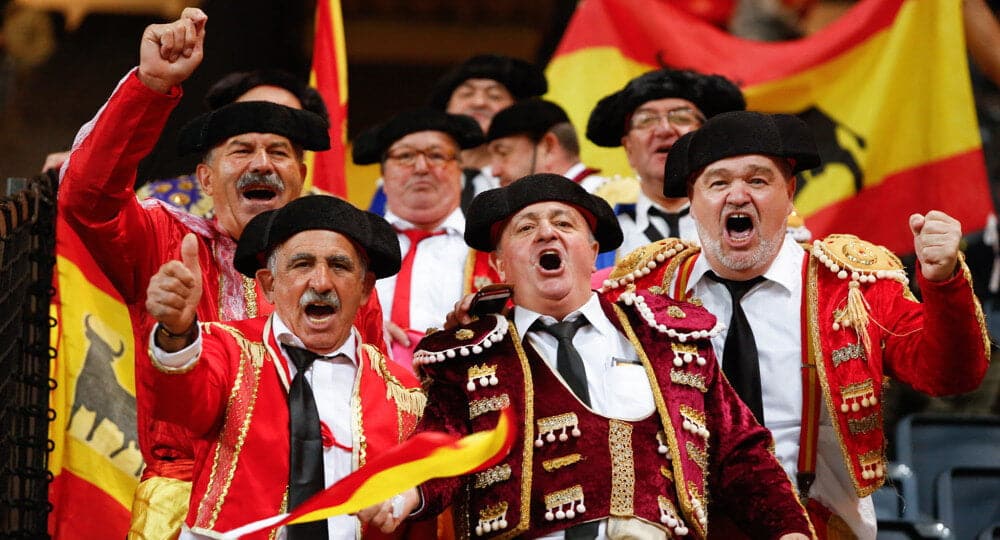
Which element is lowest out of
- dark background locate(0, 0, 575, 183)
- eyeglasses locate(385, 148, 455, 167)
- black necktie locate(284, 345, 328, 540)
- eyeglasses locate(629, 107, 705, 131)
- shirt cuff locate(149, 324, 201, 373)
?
black necktie locate(284, 345, 328, 540)

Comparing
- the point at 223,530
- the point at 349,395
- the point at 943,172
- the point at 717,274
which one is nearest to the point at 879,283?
the point at 717,274

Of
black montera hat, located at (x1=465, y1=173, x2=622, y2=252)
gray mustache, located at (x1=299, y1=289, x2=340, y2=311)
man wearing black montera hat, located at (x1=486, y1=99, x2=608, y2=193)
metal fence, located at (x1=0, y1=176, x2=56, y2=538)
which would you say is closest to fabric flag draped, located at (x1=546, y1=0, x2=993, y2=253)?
man wearing black montera hat, located at (x1=486, y1=99, x2=608, y2=193)

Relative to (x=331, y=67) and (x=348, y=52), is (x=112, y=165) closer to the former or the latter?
(x=331, y=67)

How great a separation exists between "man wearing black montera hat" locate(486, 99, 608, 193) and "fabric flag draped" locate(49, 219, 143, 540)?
188cm

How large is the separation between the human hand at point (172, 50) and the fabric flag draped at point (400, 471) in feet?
4.53

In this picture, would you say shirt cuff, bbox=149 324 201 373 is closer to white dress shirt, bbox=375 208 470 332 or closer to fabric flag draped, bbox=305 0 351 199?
white dress shirt, bbox=375 208 470 332

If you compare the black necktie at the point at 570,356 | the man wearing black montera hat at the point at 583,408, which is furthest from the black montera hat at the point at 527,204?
the black necktie at the point at 570,356

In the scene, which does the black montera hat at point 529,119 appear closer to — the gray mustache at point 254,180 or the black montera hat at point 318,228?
the gray mustache at point 254,180

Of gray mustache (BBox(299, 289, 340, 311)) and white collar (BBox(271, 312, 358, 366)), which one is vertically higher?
gray mustache (BBox(299, 289, 340, 311))

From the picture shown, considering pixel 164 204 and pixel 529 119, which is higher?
pixel 529 119

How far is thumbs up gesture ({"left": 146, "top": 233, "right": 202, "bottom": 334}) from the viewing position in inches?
179

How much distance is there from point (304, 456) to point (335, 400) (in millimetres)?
228

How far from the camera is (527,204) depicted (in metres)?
5.45

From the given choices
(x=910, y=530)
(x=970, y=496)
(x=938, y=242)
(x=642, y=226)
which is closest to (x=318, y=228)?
(x=938, y=242)
